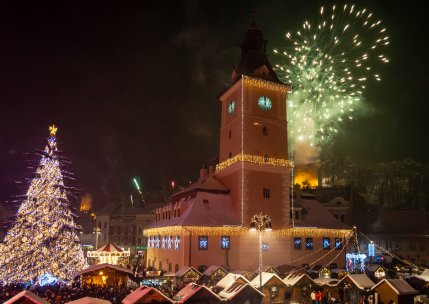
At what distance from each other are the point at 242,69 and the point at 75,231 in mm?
26632

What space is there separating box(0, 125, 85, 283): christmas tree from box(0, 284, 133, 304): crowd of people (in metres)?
1.97

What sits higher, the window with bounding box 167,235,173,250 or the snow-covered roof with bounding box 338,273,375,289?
the window with bounding box 167,235,173,250

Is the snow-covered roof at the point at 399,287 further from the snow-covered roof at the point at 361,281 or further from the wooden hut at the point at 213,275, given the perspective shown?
the wooden hut at the point at 213,275

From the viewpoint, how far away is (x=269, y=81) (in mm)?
47562

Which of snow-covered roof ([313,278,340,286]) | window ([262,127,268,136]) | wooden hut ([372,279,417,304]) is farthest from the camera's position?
window ([262,127,268,136])

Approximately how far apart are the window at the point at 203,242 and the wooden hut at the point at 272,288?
12.5 m

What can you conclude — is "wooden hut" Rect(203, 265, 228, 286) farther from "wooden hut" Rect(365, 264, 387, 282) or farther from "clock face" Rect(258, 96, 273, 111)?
"clock face" Rect(258, 96, 273, 111)

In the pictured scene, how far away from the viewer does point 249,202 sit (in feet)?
145

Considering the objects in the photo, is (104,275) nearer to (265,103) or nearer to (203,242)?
(203,242)

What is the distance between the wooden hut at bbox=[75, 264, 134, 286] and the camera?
3089 centimetres

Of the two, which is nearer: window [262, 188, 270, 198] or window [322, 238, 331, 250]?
window [262, 188, 270, 198]

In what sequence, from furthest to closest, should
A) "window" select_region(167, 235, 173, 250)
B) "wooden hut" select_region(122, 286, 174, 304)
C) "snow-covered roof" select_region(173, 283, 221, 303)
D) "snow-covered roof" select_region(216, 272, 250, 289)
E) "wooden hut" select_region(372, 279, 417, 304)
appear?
"window" select_region(167, 235, 173, 250)
"snow-covered roof" select_region(216, 272, 250, 289)
"wooden hut" select_region(372, 279, 417, 304)
"snow-covered roof" select_region(173, 283, 221, 303)
"wooden hut" select_region(122, 286, 174, 304)

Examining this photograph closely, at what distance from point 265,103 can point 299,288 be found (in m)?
23.2

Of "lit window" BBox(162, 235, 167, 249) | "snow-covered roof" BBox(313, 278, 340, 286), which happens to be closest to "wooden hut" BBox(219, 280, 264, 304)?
"snow-covered roof" BBox(313, 278, 340, 286)
